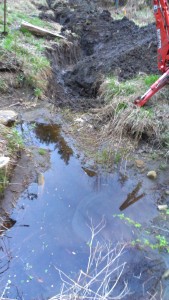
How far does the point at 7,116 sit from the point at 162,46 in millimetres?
3126

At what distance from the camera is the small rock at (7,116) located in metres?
6.01

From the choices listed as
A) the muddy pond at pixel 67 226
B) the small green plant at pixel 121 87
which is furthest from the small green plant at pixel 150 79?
the muddy pond at pixel 67 226

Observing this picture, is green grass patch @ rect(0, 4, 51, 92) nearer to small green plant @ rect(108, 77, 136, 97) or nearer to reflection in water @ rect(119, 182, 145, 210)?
small green plant @ rect(108, 77, 136, 97)

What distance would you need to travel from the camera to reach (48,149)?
6.16 meters

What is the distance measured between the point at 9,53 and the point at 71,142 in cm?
→ 274

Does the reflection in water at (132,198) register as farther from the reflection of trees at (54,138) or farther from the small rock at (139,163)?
the reflection of trees at (54,138)

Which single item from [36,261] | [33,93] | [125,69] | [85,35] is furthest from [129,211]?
[85,35]

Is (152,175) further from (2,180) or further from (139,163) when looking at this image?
(2,180)

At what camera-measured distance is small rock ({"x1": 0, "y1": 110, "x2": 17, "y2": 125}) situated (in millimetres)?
6005

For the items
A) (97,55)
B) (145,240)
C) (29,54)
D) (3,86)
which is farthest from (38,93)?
(145,240)

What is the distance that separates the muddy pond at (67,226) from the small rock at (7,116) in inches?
27.3

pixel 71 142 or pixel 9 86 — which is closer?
pixel 71 142

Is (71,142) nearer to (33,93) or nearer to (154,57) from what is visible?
(33,93)

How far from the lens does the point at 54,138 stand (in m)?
6.46
